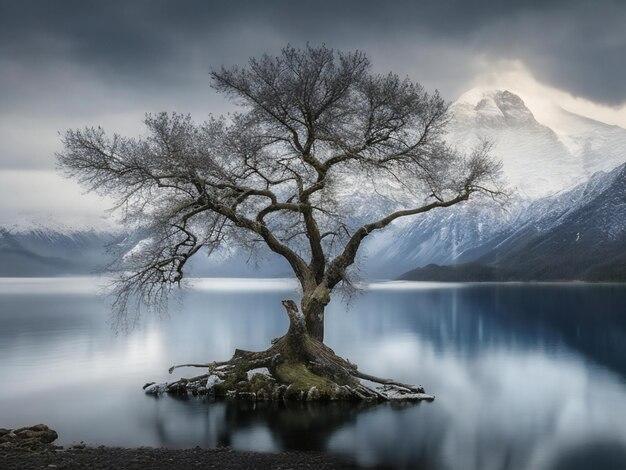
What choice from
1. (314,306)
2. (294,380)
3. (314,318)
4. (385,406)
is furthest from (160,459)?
(314,318)

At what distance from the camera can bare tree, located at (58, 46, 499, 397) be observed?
1085 inches

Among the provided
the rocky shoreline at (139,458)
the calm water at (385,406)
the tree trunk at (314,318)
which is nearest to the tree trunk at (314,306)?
the tree trunk at (314,318)

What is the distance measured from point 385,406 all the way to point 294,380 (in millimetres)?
4221

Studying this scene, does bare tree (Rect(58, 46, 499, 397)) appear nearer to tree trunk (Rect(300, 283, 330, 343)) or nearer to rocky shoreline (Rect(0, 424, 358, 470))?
tree trunk (Rect(300, 283, 330, 343))

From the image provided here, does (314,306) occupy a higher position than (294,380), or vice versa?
(314,306)

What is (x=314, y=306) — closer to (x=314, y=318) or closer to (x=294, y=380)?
(x=314, y=318)

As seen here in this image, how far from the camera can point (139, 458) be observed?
18.1 m

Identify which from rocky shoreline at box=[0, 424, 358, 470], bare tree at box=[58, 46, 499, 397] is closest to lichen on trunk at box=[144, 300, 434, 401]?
bare tree at box=[58, 46, 499, 397]

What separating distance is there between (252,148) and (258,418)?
1157 centimetres

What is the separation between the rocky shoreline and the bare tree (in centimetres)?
896

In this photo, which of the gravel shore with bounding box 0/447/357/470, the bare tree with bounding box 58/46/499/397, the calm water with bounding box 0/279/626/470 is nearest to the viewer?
the gravel shore with bounding box 0/447/357/470

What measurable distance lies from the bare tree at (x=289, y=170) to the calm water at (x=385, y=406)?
4.47m

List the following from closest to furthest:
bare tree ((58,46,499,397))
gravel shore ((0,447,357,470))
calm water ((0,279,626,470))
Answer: gravel shore ((0,447,357,470)) < calm water ((0,279,626,470)) < bare tree ((58,46,499,397))

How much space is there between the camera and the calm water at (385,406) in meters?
20.8
